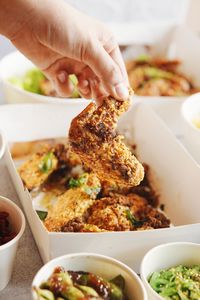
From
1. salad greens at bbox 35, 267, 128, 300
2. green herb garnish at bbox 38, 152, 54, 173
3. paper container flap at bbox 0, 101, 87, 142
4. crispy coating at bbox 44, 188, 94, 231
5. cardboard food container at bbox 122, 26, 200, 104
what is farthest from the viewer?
cardboard food container at bbox 122, 26, 200, 104

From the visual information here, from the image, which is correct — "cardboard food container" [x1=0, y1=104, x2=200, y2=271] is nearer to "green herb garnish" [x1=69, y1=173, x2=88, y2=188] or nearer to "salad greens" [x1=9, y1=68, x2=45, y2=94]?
"green herb garnish" [x1=69, y1=173, x2=88, y2=188]

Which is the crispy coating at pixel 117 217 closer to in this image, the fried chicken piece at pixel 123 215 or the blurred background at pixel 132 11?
the fried chicken piece at pixel 123 215

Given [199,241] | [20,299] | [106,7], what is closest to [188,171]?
[199,241]

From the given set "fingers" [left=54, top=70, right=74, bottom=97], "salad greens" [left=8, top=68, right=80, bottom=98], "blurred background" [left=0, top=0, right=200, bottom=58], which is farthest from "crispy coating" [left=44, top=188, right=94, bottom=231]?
"blurred background" [left=0, top=0, right=200, bottom=58]

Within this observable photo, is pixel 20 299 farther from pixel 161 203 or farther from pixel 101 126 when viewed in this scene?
pixel 161 203

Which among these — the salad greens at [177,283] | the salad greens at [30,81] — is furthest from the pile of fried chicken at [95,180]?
the salad greens at [30,81]

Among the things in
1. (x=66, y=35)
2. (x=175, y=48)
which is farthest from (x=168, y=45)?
(x=66, y=35)

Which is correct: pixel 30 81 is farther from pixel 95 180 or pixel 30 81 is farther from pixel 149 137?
pixel 95 180
